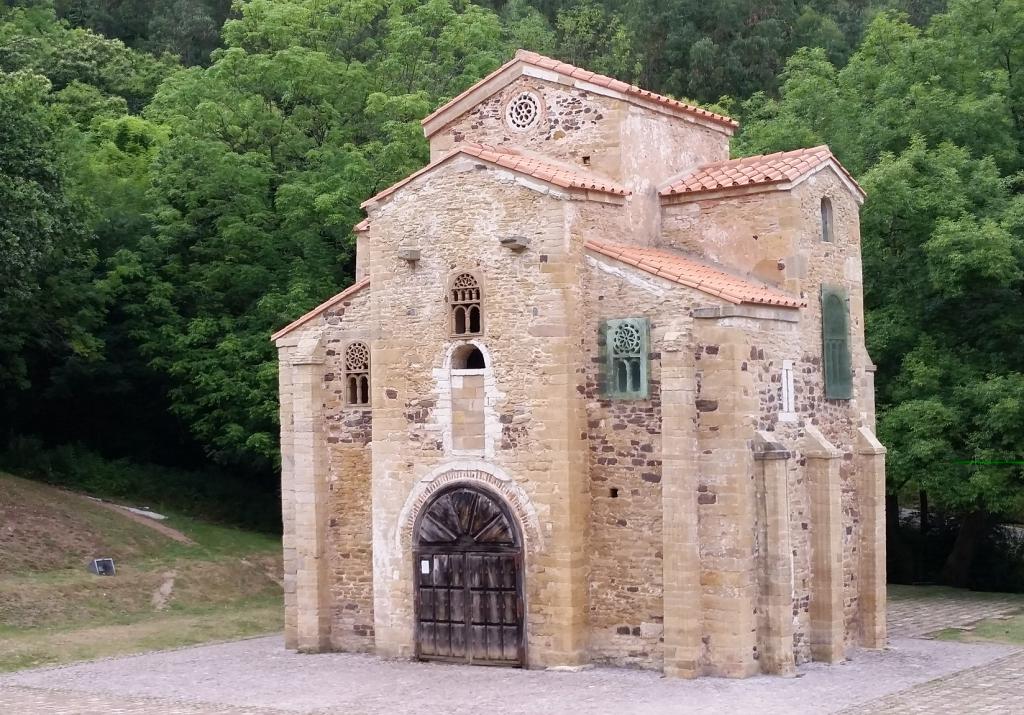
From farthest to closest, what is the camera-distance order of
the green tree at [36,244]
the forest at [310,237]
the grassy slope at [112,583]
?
the green tree at [36,244] < the forest at [310,237] < the grassy slope at [112,583]

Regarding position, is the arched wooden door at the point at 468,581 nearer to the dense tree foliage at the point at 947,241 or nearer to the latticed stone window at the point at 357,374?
the latticed stone window at the point at 357,374

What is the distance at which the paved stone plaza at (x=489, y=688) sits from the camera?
16906 millimetres

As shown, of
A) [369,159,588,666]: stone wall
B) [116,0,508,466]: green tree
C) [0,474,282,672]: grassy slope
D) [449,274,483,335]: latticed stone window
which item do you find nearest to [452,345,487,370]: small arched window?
[369,159,588,666]: stone wall

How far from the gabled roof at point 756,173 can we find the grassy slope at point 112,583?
11.1 metres

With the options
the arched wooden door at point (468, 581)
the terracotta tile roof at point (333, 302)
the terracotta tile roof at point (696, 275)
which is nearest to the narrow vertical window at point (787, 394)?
the terracotta tile roof at point (696, 275)

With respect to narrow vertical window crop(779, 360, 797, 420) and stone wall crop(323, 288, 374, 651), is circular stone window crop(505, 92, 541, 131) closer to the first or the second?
stone wall crop(323, 288, 374, 651)

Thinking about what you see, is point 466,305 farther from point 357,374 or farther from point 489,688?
point 489,688

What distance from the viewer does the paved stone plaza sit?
1691 centimetres

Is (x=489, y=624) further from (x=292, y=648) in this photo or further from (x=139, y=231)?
(x=139, y=231)

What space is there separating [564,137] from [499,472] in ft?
17.1

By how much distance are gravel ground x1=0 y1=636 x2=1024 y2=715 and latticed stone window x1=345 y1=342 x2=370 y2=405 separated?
3967mm

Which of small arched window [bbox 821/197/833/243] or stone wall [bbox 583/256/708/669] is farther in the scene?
small arched window [bbox 821/197/833/243]

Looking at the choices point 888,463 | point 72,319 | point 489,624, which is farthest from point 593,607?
point 72,319

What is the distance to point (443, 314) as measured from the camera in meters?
20.2
